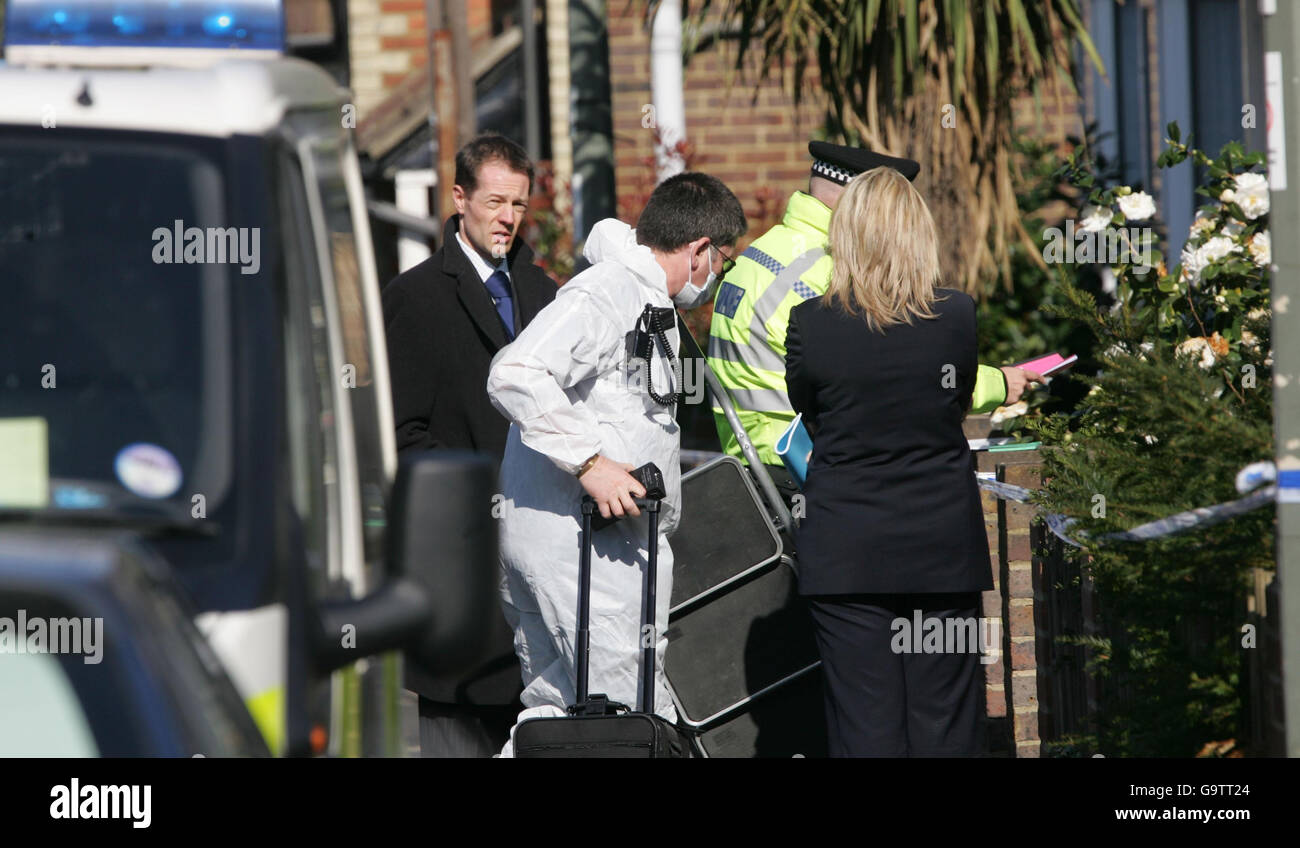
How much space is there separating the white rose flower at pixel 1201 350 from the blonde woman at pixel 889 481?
609mm

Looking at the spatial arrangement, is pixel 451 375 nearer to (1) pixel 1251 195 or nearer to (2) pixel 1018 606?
(2) pixel 1018 606

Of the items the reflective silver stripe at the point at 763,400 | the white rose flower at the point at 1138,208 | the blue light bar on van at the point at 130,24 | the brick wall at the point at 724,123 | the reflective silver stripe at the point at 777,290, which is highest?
the brick wall at the point at 724,123

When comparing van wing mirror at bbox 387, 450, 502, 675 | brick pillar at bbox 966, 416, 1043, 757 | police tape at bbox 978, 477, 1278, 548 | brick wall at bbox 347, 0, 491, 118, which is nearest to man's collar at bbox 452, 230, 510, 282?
brick pillar at bbox 966, 416, 1043, 757

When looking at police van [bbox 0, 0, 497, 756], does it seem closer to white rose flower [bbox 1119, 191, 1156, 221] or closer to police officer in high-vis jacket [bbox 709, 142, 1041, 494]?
police officer in high-vis jacket [bbox 709, 142, 1041, 494]

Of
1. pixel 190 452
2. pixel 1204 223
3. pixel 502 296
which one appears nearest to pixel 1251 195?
pixel 1204 223

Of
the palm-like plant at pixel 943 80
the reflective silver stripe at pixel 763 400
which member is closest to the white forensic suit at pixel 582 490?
the reflective silver stripe at pixel 763 400

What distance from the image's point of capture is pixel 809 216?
4.71 m

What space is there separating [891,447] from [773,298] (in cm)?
82

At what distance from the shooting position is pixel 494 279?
15.9 feet

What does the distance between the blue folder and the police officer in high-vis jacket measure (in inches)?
6.6

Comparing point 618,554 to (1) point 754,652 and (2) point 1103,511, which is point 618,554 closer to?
(1) point 754,652

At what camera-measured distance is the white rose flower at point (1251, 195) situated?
4.52 metres

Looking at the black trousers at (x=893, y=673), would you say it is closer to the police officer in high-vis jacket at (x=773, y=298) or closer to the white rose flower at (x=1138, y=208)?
the police officer in high-vis jacket at (x=773, y=298)
